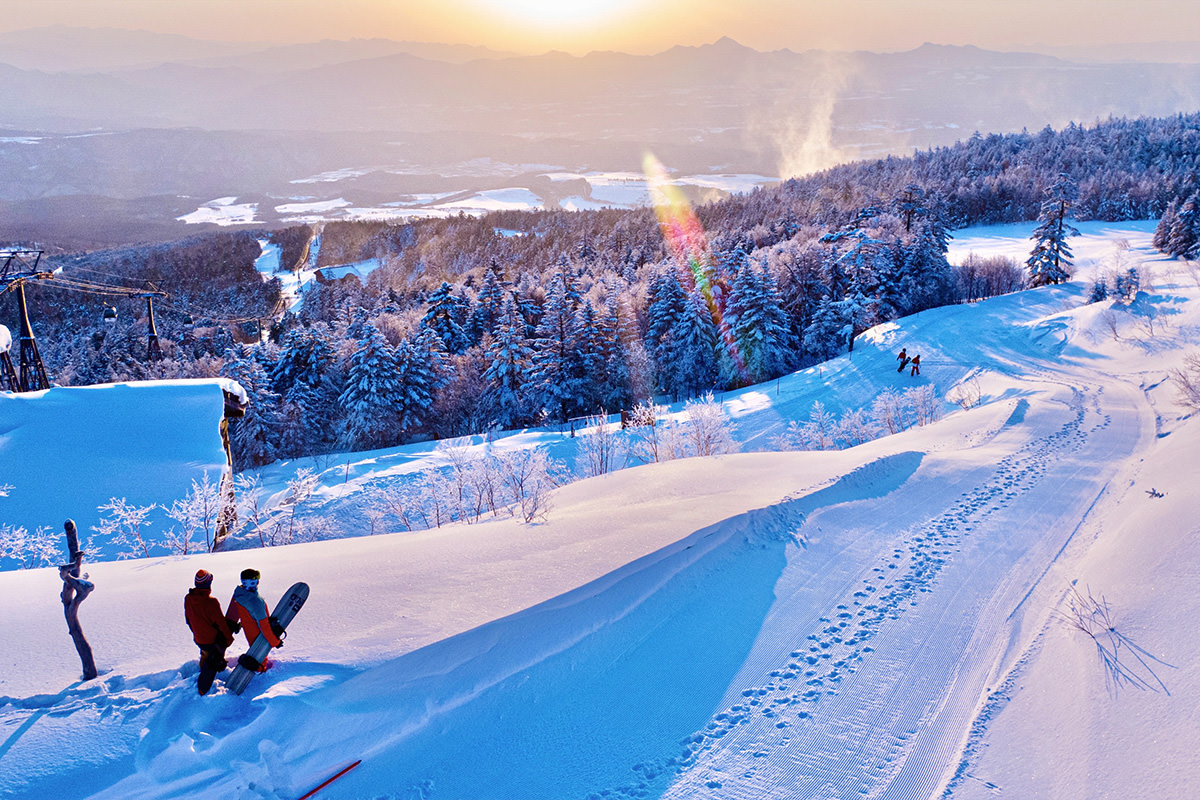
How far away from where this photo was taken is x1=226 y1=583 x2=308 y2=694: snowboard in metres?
5.98

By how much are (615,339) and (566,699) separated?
38.7 meters

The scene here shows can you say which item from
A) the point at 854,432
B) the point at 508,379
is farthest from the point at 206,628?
the point at 508,379

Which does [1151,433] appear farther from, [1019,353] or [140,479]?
[140,479]

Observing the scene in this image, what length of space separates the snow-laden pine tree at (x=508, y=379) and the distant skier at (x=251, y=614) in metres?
35.5

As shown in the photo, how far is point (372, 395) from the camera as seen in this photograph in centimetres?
3969

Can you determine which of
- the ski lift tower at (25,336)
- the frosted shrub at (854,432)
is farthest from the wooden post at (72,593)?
the frosted shrub at (854,432)

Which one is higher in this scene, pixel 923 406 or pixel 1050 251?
pixel 1050 251

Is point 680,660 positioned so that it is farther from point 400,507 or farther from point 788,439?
point 788,439

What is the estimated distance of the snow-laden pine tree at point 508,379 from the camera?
41.8 meters

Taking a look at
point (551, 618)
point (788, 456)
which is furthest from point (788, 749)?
point (788, 456)

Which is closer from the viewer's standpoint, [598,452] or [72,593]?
[72,593]

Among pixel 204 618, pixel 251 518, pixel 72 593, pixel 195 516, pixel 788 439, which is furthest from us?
pixel 788 439

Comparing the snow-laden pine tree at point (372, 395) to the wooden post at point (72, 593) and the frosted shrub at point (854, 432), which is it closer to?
the frosted shrub at point (854, 432)

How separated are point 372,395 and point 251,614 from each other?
35517 millimetres
